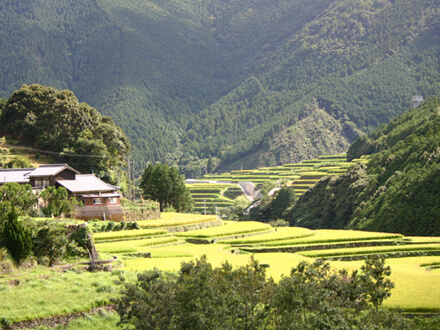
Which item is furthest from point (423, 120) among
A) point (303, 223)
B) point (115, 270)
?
point (115, 270)

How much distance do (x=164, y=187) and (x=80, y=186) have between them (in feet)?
68.9

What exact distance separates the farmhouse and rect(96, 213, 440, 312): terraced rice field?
5358 millimetres

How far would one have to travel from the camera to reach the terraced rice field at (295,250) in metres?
32.1

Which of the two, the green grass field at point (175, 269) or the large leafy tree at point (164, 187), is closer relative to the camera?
the green grass field at point (175, 269)

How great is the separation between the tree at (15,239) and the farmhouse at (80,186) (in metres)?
25.1

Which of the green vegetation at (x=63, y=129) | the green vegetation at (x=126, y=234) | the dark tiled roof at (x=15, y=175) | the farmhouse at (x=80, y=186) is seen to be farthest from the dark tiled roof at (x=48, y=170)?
the green vegetation at (x=63, y=129)

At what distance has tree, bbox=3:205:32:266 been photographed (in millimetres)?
30125

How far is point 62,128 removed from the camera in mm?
79938

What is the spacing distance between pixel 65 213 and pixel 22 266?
76.1ft

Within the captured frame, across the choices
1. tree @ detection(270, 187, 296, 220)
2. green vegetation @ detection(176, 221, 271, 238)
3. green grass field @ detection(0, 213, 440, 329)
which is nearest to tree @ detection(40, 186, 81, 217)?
green grass field @ detection(0, 213, 440, 329)

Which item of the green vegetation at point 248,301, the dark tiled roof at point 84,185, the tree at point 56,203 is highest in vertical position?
the dark tiled roof at point 84,185

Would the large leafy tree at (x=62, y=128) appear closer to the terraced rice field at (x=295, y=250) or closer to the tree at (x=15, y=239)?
the terraced rice field at (x=295, y=250)

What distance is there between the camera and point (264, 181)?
477ft

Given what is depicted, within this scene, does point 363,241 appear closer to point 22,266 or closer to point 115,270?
point 115,270
